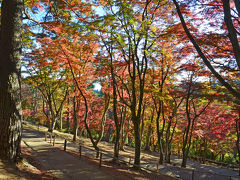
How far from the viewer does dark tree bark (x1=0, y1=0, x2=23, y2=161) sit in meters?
5.09

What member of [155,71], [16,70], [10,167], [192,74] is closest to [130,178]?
[10,167]

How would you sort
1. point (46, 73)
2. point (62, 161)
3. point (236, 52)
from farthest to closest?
point (46, 73) → point (62, 161) → point (236, 52)

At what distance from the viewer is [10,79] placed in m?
5.18

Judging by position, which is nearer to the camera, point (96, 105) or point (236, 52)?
point (236, 52)

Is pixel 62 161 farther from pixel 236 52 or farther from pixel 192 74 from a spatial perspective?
pixel 192 74

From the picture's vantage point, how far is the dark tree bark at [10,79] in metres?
5.09

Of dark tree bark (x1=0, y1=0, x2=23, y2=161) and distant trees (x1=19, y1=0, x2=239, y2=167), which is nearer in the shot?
dark tree bark (x1=0, y1=0, x2=23, y2=161)

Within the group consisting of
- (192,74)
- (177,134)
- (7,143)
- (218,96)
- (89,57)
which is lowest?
(177,134)

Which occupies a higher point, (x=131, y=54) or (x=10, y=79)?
(x=131, y=54)

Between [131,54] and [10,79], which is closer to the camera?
[10,79]

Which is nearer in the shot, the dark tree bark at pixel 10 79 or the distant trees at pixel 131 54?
the dark tree bark at pixel 10 79

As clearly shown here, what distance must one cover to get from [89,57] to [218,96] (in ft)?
32.9

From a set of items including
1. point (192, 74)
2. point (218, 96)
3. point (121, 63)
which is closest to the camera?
point (218, 96)

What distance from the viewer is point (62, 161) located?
29.9 ft
